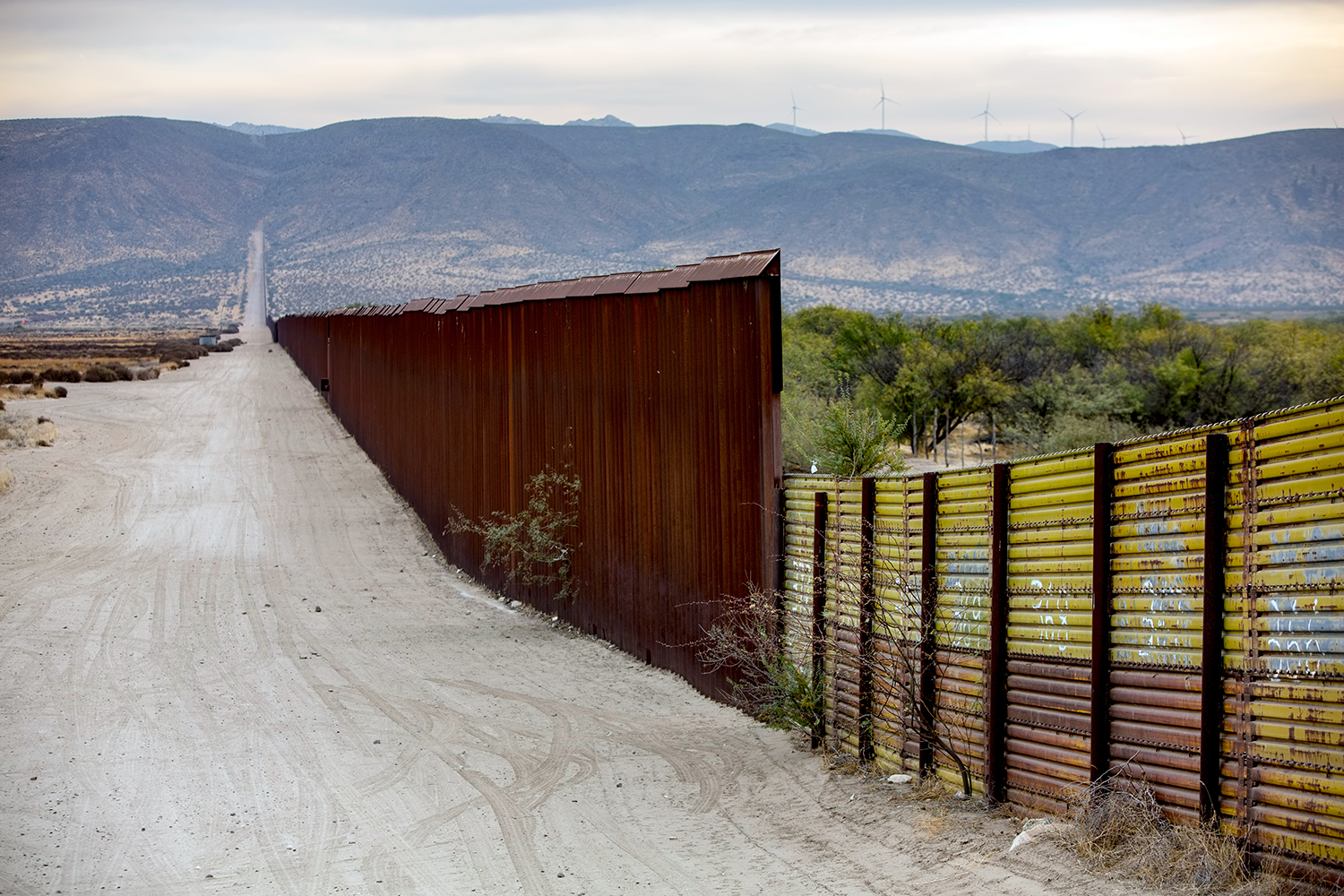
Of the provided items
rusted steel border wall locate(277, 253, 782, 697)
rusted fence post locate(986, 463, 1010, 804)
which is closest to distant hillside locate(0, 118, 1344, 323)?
rusted steel border wall locate(277, 253, 782, 697)

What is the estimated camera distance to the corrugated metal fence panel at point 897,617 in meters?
7.54

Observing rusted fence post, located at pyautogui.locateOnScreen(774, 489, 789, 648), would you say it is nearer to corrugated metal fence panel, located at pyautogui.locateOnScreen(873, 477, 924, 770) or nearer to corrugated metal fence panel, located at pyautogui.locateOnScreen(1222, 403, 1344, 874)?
corrugated metal fence panel, located at pyautogui.locateOnScreen(873, 477, 924, 770)

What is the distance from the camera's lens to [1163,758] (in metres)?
5.69

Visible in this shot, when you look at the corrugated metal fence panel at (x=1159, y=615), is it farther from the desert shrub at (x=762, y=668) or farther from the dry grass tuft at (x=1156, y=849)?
the desert shrub at (x=762, y=668)

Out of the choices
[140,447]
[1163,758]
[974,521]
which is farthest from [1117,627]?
[140,447]

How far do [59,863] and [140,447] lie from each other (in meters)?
26.2

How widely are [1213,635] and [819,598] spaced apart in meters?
3.64

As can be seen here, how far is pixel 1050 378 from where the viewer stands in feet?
129

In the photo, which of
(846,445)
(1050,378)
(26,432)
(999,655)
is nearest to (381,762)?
(999,655)

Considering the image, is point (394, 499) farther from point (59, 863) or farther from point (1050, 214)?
point (1050, 214)

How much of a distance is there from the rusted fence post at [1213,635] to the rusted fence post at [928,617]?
207 cm

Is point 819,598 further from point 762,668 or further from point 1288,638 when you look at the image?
point 1288,638

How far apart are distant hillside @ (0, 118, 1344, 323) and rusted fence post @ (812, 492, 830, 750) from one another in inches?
4575

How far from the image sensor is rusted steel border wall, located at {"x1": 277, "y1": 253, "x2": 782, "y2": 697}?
32.5 feet
